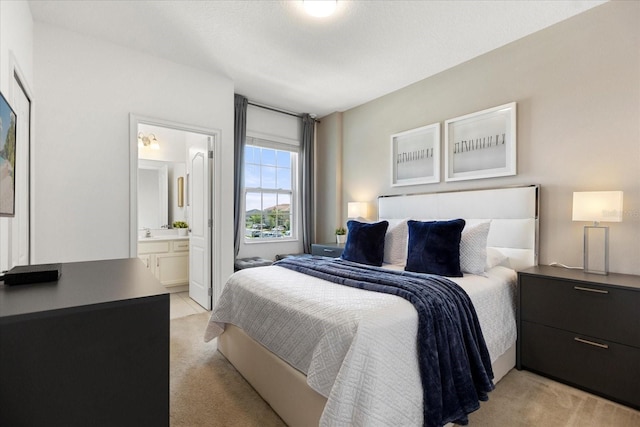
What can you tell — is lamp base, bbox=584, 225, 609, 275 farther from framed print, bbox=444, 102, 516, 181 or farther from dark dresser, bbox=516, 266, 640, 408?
framed print, bbox=444, 102, 516, 181

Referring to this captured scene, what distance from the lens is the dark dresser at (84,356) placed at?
30.9 inches

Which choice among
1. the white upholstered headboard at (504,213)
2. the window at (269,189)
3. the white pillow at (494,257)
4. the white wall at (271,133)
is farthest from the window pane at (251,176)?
the white pillow at (494,257)

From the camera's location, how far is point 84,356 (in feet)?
2.85

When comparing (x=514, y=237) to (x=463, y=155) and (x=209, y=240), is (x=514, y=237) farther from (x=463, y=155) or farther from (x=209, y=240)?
(x=209, y=240)

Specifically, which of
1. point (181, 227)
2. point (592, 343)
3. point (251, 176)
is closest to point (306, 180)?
point (251, 176)

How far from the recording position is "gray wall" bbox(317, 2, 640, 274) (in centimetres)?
229

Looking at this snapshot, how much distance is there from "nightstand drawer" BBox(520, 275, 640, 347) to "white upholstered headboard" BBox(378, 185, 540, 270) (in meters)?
0.46

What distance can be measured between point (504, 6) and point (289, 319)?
2.83 m

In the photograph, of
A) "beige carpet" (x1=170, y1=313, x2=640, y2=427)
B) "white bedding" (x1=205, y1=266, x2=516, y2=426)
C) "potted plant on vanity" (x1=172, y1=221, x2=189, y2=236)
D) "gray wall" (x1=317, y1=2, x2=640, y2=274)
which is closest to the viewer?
"white bedding" (x1=205, y1=266, x2=516, y2=426)

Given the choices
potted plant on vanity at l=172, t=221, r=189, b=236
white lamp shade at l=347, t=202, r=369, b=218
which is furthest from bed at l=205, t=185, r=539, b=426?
potted plant on vanity at l=172, t=221, r=189, b=236

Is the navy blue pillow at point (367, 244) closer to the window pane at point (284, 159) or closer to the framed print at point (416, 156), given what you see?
the framed print at point (416, 156)

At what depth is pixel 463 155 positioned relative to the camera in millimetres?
3281

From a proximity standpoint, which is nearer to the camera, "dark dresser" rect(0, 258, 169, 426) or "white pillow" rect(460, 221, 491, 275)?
"dark dresser" rect(0, 258, 169, 426)

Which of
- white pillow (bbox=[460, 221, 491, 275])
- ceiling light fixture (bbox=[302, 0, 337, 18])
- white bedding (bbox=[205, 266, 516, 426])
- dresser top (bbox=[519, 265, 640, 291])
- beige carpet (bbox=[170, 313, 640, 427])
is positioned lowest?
beige carpet (bbox=[170, 313, 640, 427])
